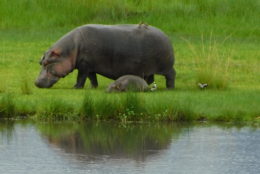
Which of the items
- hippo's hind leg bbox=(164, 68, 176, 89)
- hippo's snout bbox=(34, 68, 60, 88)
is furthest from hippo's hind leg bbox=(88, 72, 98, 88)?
hippo's hind leg bbox=(164, 68, 176, 89)

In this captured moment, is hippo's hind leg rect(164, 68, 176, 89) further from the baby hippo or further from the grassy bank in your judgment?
the baby hippo

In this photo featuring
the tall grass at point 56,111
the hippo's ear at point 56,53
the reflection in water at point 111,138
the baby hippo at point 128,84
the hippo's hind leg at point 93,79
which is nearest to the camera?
the reflection in water at point 111,138

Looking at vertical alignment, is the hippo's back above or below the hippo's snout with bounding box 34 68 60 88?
above

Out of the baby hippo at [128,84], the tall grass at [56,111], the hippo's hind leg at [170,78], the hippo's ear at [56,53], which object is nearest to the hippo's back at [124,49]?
the hippo's hind leg at [170,78]

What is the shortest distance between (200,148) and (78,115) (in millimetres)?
2933

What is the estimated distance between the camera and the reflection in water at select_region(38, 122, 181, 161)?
48.9ft

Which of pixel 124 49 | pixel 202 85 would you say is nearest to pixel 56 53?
pixel 124 49

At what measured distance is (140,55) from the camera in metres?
20.9

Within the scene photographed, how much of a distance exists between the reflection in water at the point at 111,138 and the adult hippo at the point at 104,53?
3847 mm

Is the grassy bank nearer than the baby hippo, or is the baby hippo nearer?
the grassy bank

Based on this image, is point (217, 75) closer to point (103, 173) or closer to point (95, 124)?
point (95, 124)

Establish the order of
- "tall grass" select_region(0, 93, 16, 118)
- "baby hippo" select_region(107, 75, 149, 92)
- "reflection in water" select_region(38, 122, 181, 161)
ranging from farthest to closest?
"baby hippo" select_region(107, 75, 149, 92)
"tall grass" select_region(0, 93, 16, 118)
"reflection in water" select_region(38, 122, 181, 161)

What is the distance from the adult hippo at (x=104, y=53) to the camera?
67.9 feet

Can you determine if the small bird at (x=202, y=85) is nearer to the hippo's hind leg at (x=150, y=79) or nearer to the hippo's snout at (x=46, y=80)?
the hippo's hind leg at (x=150, y=79)
